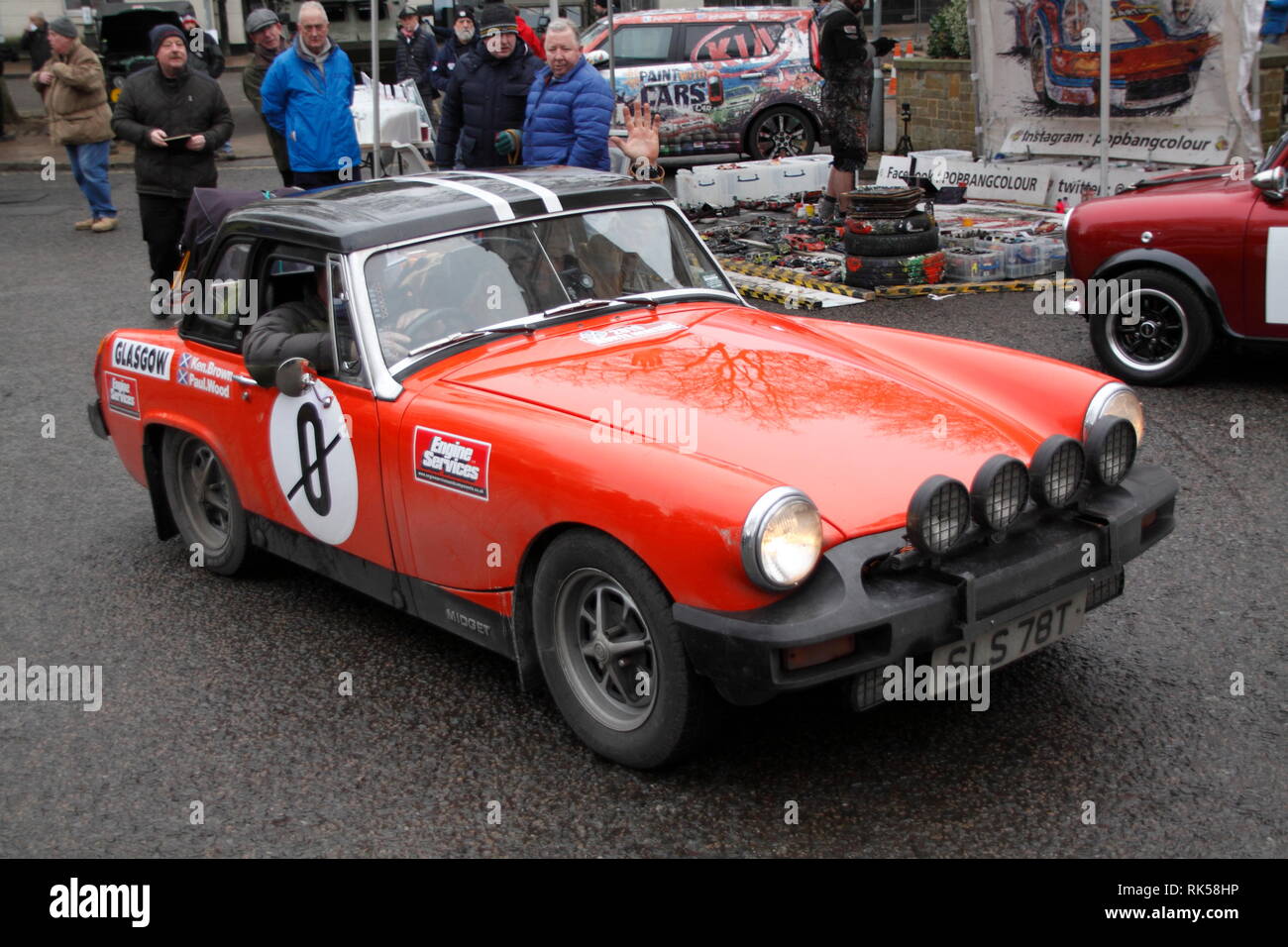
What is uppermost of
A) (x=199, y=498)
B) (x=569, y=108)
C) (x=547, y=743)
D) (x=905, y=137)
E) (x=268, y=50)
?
(x=268, y=50)

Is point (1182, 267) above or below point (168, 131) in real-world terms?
below

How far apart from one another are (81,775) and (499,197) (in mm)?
2301

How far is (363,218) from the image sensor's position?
15.2ft

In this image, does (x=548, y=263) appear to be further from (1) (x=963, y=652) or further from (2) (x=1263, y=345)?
(2) (x=1263, y=345)

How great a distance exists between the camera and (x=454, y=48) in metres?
16.7

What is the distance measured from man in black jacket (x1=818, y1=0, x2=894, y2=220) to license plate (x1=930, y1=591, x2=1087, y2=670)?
336 inches

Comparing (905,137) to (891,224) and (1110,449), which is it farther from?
(1110,449)

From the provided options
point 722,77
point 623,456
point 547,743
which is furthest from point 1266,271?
point 722,77

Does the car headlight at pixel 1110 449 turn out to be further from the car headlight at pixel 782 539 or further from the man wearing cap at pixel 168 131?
the man wearing cap at pixel 168 131

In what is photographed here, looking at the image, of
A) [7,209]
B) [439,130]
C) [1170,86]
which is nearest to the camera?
[439,130]

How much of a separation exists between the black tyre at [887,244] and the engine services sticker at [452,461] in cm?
628

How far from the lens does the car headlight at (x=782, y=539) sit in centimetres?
322

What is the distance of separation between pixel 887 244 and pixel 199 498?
5746mm

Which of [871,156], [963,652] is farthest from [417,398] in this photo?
[871,156]
